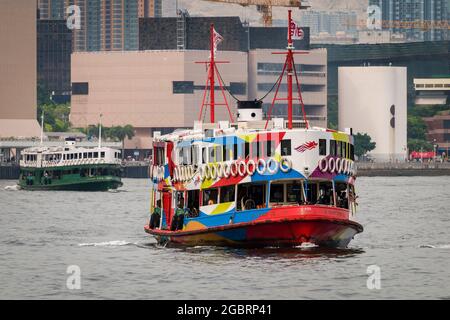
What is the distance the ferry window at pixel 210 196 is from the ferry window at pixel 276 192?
11.6ft

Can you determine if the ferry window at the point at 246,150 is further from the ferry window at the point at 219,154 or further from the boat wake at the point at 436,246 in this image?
the boat wake at the point at 436,246

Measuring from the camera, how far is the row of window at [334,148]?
247 ft

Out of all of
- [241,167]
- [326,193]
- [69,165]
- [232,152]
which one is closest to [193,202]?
[232,152]

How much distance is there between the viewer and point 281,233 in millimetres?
75625

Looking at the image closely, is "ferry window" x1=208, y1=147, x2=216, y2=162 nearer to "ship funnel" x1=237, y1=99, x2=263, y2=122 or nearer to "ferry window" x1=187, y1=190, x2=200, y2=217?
"ferry window" x1=187, y1=190, x2=200, y2=217

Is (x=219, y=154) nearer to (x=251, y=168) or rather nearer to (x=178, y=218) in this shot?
(x=251, y=168)

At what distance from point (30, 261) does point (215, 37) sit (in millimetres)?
23589

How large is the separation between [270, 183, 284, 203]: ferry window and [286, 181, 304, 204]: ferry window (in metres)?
0.30

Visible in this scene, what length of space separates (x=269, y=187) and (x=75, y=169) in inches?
4569

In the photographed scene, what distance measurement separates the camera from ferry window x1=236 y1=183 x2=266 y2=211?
7588 centimetres

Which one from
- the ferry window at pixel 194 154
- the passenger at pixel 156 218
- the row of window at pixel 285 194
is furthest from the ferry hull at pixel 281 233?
the passenger at pixel 156 218

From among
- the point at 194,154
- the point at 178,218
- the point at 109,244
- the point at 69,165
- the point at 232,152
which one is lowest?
the point at 109,244

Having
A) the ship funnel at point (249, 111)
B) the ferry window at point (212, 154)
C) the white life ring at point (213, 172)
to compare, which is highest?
the ship funnel at point (249, 111)
